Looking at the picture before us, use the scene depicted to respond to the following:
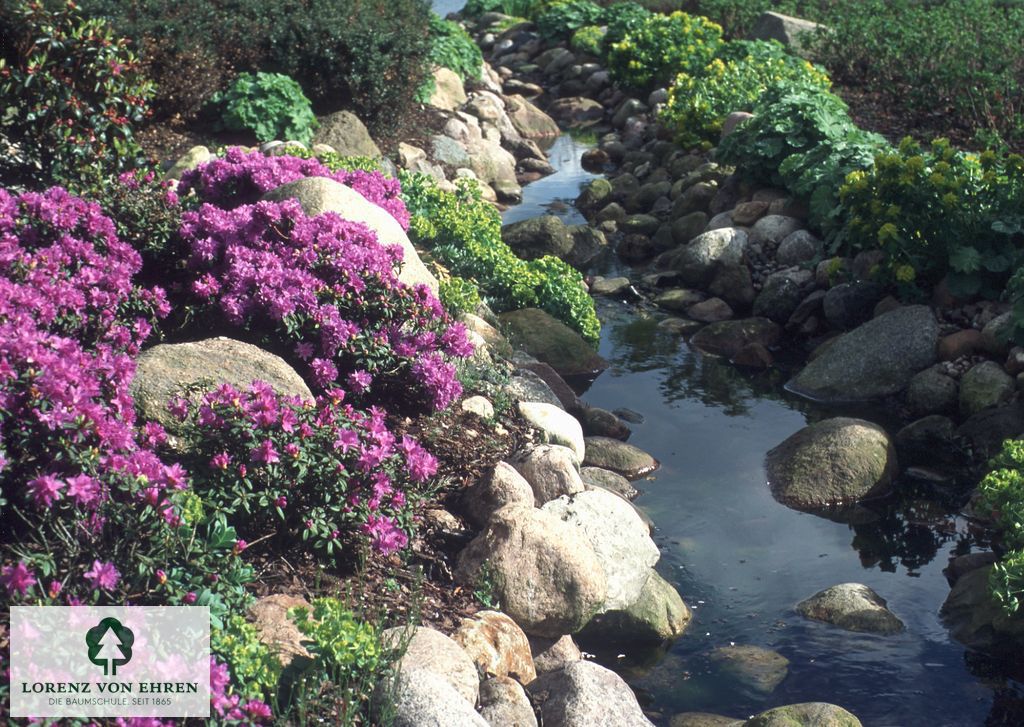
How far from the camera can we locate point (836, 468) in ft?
22.9

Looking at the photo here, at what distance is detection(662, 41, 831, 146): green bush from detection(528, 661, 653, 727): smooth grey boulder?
370 inches

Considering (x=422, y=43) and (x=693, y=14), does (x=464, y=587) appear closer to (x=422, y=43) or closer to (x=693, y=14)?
(x=422, y=43)

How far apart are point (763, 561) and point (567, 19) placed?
1732 centimetres

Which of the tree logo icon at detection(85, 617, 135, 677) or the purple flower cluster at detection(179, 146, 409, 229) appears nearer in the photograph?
the tree logo icon at detection(85, 617, 135, 677)

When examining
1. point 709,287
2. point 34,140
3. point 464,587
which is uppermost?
point 34,140

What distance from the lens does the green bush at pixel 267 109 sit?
417 inches

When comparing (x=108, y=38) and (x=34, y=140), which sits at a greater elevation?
(x=108, y=38)

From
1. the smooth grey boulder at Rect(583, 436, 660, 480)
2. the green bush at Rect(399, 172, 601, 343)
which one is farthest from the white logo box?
the green bush at Rect(399, 172, 601, 343)

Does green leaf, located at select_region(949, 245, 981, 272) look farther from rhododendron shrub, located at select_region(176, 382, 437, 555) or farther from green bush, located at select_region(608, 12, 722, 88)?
green bush, located at select_region(608, 12, 722, 88)

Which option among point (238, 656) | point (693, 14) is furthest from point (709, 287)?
point (693, 14)

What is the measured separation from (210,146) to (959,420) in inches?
285

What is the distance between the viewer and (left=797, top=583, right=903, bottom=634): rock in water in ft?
18.4

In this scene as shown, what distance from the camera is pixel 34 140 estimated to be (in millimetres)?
6988

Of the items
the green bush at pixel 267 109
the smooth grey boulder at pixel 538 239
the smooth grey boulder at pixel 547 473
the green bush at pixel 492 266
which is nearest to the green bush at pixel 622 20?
the smooth grey boulder at pixel 538 239
